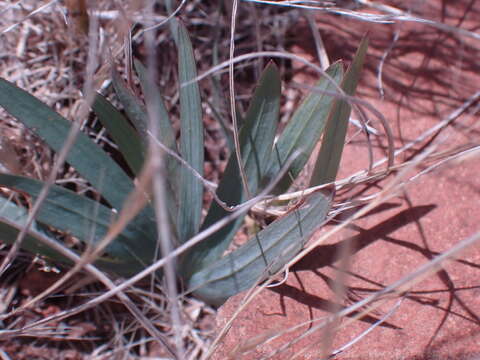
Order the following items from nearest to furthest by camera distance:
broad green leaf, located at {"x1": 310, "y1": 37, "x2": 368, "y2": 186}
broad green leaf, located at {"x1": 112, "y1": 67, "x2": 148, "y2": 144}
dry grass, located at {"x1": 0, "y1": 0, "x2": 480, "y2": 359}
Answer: broad green leaf, located at {"x1": 310, "y1": 37, "x2": 368, "y2": 186}, broad green leaf, located at {"x1": 112, "y1": 67, "x2": 148, "y2": 144}, dry grass, located at {"x1": 0, "y1": 0, "x2": 480, "y2": 359}

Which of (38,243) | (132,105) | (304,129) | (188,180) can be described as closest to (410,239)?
(304,129)

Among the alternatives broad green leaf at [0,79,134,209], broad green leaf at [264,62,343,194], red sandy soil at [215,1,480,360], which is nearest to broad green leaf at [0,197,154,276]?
broad green leaf at [0,79,134,209]

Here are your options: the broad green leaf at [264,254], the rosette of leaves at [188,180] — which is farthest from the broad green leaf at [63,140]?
the broad green leaf at [264,254]

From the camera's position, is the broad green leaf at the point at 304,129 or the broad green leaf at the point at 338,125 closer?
the broad green leaf at the point at 338,125

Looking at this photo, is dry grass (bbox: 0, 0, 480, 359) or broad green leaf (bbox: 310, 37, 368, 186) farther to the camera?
dry grass (bbox: 0, 0, 480, 359)

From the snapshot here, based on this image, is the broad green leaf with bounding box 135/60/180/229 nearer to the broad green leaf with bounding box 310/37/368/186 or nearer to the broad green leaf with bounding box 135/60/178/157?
the broad green leaf with bounding box 135/60/178/157

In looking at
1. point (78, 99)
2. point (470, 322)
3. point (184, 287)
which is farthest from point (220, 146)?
point (470, 322)

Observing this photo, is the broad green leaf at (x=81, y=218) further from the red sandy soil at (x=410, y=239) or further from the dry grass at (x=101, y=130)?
the red sandy soil at (x=410, y=239)
